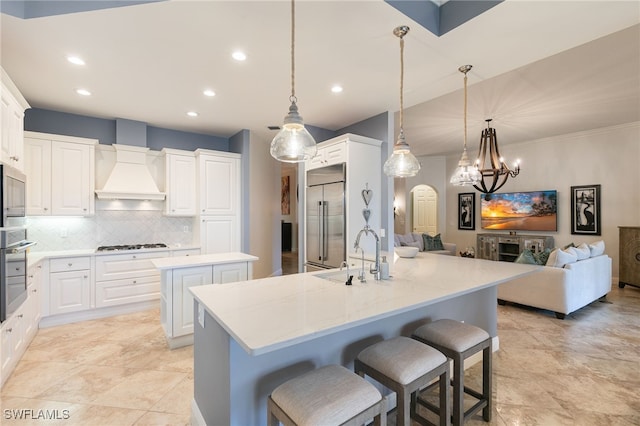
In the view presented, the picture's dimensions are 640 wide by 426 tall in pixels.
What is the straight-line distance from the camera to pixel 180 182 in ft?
15.1

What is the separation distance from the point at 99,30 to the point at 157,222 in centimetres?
312

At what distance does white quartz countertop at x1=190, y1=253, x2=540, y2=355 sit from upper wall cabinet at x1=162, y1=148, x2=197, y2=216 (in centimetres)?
314

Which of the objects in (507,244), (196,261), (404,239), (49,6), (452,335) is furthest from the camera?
(507,244)

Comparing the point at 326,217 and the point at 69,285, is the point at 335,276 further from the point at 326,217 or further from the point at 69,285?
the point at 69,285

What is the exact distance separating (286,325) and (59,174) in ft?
13.7

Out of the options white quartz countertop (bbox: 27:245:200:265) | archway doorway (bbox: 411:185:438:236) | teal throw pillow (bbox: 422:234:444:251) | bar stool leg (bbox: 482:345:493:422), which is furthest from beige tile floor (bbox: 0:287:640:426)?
archway doorway (bbox: 411:185:438:236)

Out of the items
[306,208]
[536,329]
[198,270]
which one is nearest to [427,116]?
[306,208]

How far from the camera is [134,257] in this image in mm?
4055

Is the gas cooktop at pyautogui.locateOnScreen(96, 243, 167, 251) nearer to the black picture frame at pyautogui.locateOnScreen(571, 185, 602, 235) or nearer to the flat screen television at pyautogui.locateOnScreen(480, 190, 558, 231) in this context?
the flat screen television at pyautogui.locateOnScreen(480, 190, 558, 231)

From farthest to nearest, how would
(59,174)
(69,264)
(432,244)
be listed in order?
(432,244), (59,174), (69,264)

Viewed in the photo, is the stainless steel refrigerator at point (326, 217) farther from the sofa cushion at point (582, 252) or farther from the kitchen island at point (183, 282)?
the sofa cushion at point (582, 252)

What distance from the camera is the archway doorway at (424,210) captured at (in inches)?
346

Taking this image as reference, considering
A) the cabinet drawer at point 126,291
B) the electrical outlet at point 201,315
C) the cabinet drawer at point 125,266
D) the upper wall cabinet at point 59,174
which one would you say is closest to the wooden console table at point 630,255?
the electrical outlet at point 201,315

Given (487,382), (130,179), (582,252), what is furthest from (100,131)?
(582,252)
